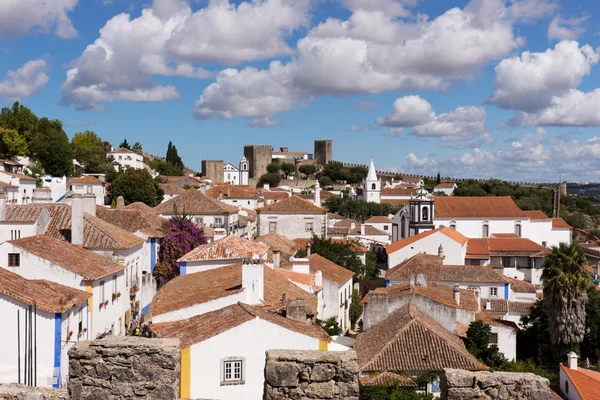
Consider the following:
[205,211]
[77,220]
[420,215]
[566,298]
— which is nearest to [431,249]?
[420,215]

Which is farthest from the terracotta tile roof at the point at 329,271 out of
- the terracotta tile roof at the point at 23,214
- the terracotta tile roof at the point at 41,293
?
the terracotta tile roof at the point at 41,293

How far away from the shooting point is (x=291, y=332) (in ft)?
43.8

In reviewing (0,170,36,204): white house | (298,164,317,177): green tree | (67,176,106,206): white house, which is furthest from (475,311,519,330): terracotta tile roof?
(298,164,317,177): green tree

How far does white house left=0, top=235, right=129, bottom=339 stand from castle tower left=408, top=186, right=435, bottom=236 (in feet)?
154

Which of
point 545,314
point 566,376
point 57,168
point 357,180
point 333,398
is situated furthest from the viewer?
point 357,180

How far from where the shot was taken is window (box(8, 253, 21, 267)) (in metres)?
18.7

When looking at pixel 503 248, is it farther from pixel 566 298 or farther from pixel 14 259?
pixel 14 259

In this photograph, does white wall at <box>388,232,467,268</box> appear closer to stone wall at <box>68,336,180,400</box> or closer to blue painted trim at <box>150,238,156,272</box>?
blue painted trim at <box>150,238,156,272</box>

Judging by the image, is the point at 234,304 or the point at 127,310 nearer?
the point at 234,304

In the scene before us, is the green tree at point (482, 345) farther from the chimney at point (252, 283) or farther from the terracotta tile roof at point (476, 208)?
the terracotta tile roof at point (476, 208)

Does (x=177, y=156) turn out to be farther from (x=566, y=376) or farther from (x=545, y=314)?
(x=566, y=376)

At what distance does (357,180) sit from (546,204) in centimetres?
4826

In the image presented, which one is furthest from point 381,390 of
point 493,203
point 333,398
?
point 493,203

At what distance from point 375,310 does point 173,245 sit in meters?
11.5
